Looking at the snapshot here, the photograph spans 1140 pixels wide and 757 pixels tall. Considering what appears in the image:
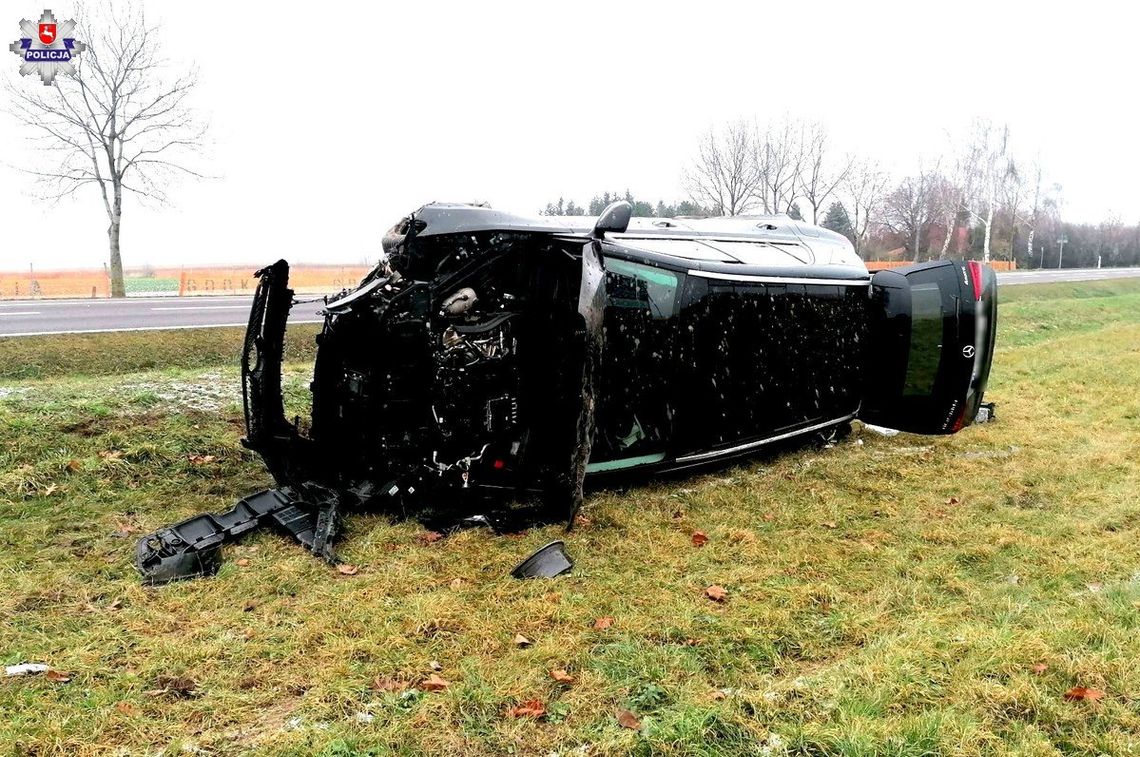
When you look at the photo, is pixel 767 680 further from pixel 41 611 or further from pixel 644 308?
pixel 41 611

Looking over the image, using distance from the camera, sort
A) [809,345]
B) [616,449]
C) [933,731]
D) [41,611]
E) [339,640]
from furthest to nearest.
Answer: [809,345] < [616,449] < [41,611] < [339,640] < [933,731]

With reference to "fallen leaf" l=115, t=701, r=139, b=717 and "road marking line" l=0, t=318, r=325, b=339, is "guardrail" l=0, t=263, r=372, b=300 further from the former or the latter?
"fallen leaf" l=115, t=701, r=139, b=717

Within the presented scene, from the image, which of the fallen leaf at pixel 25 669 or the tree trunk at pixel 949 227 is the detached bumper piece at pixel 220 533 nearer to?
the fallen leaf at pixel 25 669

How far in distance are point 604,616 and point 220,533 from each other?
2.40 metres

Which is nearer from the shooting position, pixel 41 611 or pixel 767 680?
pixel 767 680

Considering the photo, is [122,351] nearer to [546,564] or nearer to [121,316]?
[121,316]

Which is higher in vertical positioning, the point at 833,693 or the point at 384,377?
the point at 384,377

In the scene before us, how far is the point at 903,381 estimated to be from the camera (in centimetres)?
745

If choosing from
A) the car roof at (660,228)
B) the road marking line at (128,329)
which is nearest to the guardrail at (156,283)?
the road marking line at (128,329)

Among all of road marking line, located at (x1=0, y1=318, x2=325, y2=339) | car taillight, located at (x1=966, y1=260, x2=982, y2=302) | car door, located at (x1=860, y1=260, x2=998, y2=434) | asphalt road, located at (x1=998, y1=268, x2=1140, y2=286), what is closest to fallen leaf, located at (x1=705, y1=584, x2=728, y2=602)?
car door, located at (x1=860, y1=260, x2=998, y2=434)

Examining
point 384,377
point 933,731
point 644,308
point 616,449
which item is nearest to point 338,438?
point 384,377

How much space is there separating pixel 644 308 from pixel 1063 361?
1038cm

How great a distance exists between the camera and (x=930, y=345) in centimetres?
726

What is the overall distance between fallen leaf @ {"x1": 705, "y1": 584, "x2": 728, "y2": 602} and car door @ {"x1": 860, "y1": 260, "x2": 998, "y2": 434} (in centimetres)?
396
